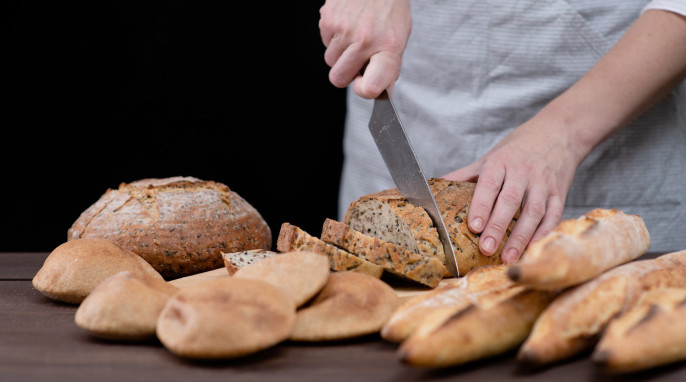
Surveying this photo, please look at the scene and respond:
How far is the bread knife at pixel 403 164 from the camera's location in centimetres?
212

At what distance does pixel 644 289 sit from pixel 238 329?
0.83 metres

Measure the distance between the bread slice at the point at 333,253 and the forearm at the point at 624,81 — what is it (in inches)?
40.3

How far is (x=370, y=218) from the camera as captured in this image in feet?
7.57

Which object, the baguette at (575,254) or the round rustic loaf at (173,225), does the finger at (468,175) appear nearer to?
the round rustic loaf at (173,225)

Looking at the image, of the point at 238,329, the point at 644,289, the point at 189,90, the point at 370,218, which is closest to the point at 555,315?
the point at 644,289

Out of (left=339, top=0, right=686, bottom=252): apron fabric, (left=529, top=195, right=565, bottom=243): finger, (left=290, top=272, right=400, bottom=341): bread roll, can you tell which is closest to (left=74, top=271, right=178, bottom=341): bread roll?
(left=290, top=272, right=400, bottom=341): bread roll

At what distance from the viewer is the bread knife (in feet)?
6.96

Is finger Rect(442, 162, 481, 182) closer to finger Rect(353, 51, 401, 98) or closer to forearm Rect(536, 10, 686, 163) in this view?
forearm Rect(536, 10, 686, 163)

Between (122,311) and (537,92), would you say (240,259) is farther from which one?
(537,92)

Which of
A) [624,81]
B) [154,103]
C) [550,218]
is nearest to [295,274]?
[550,218]

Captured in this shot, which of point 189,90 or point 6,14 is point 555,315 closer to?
point 189,90

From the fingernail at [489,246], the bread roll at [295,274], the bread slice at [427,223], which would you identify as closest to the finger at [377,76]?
the bread slice at [427,223]

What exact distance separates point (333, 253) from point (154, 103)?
2540 millimetres

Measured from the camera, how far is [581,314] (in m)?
1.23
